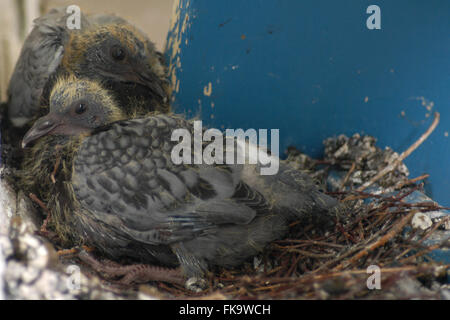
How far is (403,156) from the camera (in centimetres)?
136

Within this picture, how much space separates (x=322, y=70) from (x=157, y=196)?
0.68m

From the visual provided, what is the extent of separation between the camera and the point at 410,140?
1.41m

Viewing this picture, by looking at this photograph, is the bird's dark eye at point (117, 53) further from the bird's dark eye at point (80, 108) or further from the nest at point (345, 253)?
the nest at point (345, 253)

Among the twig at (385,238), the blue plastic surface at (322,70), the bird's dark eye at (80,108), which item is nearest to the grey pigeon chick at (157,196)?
the bird's dark eye at (80,108)

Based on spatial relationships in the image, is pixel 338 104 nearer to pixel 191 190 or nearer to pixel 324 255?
pixel 324 255

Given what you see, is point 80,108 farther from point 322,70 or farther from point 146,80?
point 322,70

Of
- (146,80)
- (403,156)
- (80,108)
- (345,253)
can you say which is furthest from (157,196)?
(403,156)

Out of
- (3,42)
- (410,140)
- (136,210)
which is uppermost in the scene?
(3,42)

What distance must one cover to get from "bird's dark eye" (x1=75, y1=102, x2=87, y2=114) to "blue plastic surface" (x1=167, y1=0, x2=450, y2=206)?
0.39 metres

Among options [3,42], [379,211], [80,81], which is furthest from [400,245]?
[3,42]

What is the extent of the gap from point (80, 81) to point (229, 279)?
25.5 inches

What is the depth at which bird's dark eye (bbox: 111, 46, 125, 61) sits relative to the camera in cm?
143

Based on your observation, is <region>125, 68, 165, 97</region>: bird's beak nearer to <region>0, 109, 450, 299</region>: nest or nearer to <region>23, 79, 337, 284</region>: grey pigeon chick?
<region>23, 79, 337, 284</region>: grey pigeon chick

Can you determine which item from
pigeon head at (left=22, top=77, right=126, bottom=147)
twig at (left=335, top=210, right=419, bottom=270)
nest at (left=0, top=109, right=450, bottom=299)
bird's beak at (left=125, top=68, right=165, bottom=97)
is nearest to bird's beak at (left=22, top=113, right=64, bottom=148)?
pigeon head at (left=22, top=77, right=126, bottom=147)
